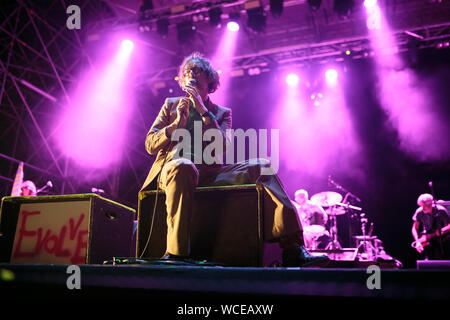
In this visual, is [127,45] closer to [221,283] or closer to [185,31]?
[185,31]

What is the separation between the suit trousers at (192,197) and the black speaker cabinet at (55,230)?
423mm

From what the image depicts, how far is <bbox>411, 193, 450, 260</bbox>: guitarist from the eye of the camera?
6.23 metres

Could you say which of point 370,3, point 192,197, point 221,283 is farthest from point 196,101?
point 370,3

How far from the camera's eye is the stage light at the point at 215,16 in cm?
709

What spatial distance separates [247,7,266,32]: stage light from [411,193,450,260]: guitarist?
4.39 metres

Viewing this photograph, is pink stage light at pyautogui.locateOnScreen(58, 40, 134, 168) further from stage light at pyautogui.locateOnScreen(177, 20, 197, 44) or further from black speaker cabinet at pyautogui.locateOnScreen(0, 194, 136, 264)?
black speaker cabinet at pyautogui.locateOnScreen(0, 194, 136, 264)

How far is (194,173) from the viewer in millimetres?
2219

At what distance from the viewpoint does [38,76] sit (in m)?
7.57

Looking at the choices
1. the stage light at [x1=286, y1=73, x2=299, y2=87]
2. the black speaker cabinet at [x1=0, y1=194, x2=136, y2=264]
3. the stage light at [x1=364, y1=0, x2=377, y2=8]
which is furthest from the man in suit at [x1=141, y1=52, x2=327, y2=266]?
the stage light at [x1=286, y1=73, x2=299, y2=87]

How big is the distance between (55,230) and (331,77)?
26.7 ft

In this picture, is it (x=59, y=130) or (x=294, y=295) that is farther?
(x=59, y=130)
